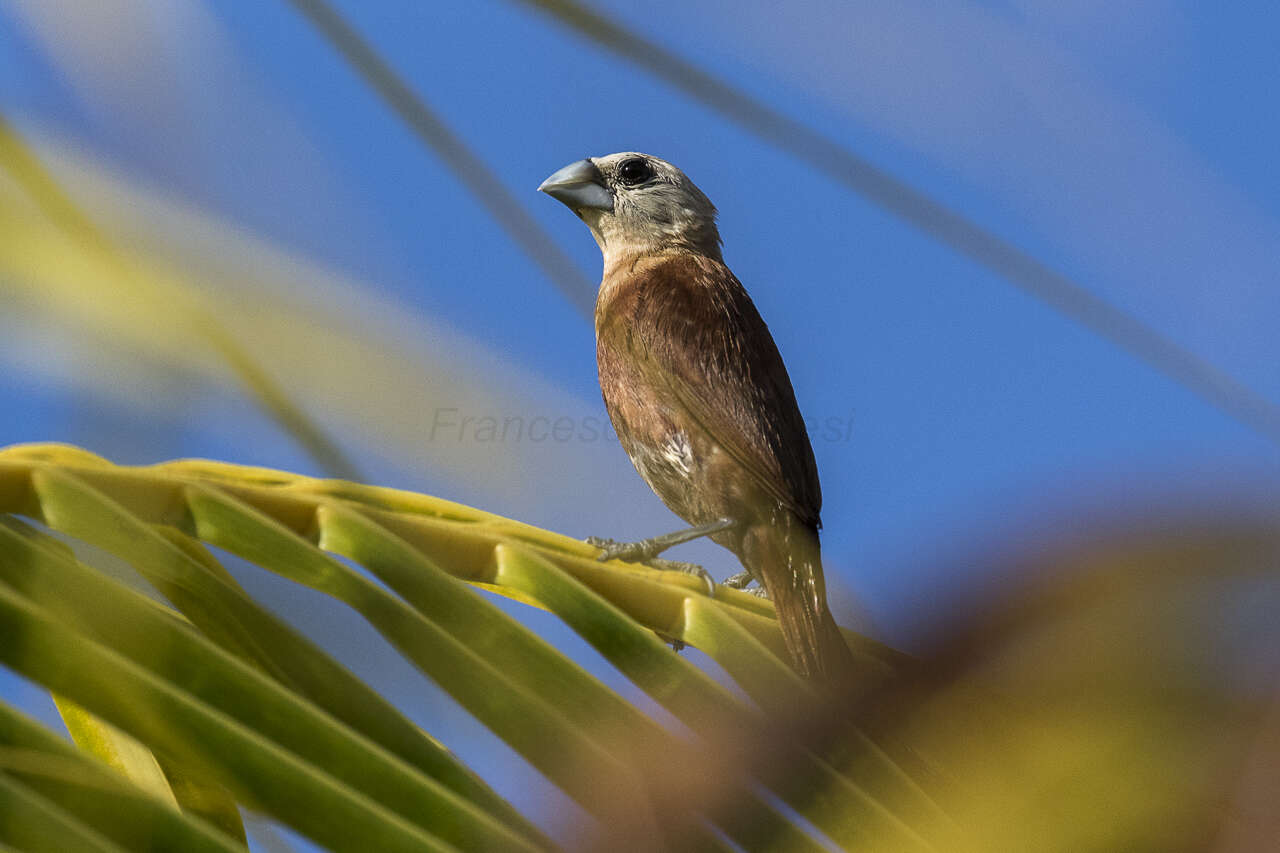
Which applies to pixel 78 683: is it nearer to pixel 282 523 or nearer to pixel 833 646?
pixel 282 523

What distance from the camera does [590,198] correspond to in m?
3.76

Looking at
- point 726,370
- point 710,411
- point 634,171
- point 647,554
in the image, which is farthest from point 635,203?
point 647,554

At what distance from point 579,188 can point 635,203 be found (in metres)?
0.18

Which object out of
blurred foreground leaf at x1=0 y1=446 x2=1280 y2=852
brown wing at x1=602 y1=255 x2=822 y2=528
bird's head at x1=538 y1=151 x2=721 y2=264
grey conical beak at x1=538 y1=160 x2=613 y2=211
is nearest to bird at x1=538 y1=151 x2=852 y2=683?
brown wing at x1=602 y1=255 x2=822 y2=528

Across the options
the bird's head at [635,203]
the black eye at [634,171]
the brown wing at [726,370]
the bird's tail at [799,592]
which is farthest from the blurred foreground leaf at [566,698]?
the black eye at [634,171]

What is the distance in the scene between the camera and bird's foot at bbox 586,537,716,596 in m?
1.62

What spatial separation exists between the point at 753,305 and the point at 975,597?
2.49m

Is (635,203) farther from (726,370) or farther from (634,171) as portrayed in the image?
(726,370)


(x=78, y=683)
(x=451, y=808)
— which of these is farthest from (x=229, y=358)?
(x=451, y=808)

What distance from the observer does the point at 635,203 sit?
3779 millimetres

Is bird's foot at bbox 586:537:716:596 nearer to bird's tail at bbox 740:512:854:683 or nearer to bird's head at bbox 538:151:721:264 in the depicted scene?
bird's tail at bbox 740:512:854:683

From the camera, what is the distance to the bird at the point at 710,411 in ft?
8.45

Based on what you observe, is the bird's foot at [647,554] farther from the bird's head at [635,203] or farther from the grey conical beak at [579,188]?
the grey conical beak at [579,188]

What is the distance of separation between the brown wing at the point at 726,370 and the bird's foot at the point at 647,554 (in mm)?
333
